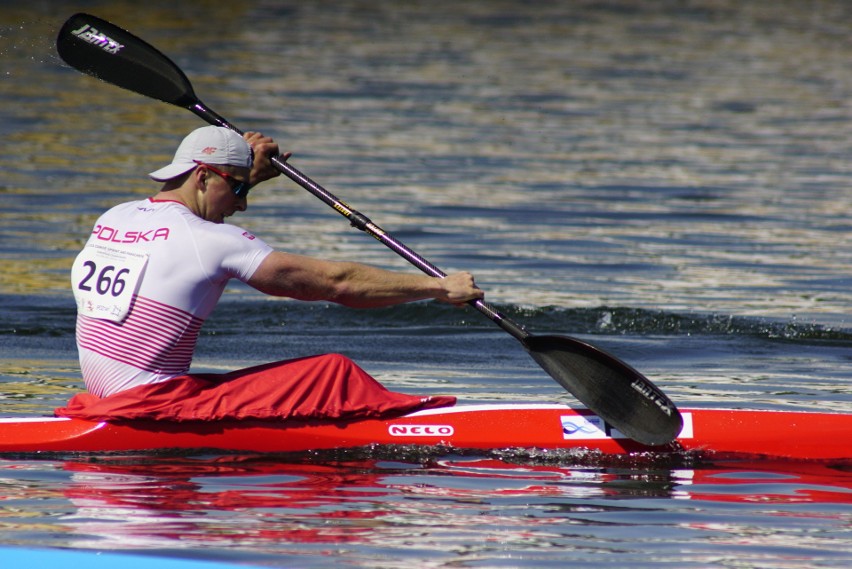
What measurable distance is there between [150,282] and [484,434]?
1.70 metres

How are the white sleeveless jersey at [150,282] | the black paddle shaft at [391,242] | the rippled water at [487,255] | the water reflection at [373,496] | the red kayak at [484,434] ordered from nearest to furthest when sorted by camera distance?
the water reflection at [373,496] < the rippled water at [487,255] < the white sleeveless jersey at [150,282] < the red kayak at [484,434] < the black paddle shaft at [391,242]

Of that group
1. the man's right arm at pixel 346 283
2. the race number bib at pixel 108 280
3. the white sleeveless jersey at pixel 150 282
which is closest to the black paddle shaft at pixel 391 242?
the man's right arm at pixel 346 283

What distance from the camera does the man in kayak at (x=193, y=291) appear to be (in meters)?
6.68

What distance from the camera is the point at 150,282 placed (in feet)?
21.9

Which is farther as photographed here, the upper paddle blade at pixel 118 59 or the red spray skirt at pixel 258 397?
the upper paddle blade at pixel 118 59

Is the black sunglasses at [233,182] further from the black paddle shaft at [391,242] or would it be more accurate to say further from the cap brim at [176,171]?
the black paddle shaft at [391,242]

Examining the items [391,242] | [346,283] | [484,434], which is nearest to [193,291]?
[346,283]

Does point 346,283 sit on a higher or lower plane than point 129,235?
lower

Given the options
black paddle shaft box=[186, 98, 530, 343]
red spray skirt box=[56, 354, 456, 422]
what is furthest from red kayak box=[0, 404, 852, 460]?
black paddle shaft box=[186, 98, 530, 343]

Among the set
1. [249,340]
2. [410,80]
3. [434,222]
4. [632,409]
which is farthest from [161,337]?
[410,80]

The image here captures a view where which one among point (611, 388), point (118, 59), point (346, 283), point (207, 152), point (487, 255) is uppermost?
point (118, 59)

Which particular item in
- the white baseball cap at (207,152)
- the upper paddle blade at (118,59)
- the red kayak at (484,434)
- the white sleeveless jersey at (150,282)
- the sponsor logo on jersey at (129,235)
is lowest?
the red kayak at (484,434)

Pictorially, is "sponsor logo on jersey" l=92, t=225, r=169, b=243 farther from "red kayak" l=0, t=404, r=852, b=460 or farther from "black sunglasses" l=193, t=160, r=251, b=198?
"red kayak" l=0, t=404, r=852, b=460

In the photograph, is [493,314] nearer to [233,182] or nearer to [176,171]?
[233,182]
